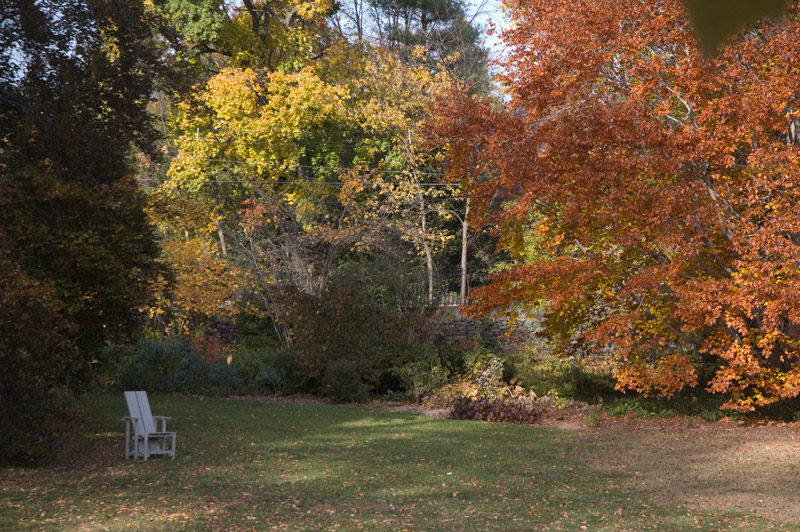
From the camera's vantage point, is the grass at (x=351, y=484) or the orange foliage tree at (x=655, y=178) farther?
the orange foliage tree at (x=655, y=178)

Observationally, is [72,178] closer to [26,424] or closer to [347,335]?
[26,424]

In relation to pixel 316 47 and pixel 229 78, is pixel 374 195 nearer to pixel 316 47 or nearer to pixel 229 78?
pixel 229 78

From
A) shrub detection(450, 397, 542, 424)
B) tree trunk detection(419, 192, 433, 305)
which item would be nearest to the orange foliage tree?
shrub detection(450, 397, 542, 424)

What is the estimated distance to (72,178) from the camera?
8836mm

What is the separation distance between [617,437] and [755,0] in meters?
11.6

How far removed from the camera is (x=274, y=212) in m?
21.3

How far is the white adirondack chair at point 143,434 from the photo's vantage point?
347 inches

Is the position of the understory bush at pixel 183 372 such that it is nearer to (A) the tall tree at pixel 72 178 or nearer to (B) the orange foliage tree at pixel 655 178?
(B) the orange foliage tree at pixel 655 178

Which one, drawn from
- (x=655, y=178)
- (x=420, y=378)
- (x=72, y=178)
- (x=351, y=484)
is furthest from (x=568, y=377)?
(x=72, y=178)

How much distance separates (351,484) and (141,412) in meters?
3.25

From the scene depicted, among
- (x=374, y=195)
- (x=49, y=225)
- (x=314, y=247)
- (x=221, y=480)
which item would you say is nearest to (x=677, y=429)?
(x=221, y=480)

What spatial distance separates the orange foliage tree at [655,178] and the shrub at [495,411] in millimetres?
1759

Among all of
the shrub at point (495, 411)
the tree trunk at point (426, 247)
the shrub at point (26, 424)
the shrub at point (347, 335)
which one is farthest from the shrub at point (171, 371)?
the tree trunk at point (426, 247)

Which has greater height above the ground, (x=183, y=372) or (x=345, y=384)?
(x=183, y=372)
